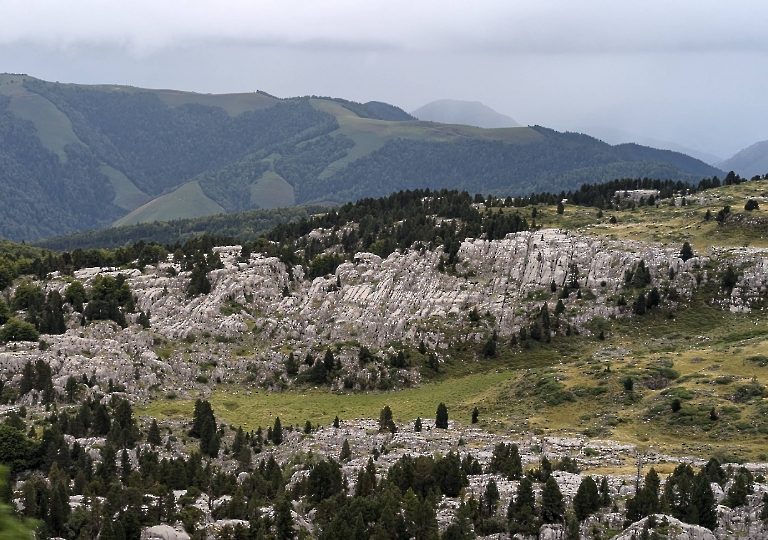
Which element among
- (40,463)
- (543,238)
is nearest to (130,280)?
(40,463)

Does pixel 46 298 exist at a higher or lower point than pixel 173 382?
higher

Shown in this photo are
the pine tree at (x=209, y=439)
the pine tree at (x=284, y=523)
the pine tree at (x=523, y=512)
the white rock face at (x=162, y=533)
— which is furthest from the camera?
the pine tree at (x=209, y=439)

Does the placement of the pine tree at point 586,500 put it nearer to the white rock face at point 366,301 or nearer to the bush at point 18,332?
the white rock face at point 366,301

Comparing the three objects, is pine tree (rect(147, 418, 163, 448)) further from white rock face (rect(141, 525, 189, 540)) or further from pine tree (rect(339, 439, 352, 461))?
white rock face (rect(141, 525, 189, 540))

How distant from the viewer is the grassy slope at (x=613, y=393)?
72438mm

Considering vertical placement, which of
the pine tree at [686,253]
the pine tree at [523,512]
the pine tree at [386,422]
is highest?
the pine tree at [686,253]

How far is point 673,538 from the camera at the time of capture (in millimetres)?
46719

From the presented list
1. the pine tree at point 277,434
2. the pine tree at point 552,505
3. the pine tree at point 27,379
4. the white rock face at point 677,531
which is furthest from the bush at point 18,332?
the white rock face at point 677,531

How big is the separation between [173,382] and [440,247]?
2029 inches

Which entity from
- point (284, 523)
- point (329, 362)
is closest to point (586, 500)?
point (284, 523)

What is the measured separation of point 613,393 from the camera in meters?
83.1

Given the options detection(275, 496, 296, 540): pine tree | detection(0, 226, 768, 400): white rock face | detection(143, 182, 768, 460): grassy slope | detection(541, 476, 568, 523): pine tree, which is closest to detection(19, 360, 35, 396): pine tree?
detection(0, 226, 768, 400): white rock face

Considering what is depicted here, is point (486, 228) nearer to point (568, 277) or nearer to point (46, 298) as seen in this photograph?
point (568, 277)

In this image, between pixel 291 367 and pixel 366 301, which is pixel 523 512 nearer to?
pixel 291 367
